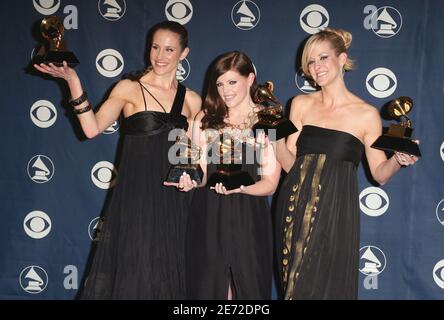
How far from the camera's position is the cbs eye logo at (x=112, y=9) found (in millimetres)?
4457

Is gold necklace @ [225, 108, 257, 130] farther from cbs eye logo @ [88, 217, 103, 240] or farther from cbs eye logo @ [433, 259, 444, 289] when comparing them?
cbs eye logo @ [433, 259, 444, 289]

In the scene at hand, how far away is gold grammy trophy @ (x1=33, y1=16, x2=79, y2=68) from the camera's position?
312cm

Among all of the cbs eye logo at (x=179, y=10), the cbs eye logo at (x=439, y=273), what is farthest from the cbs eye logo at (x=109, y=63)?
the cbs eye logo at (x=439, y=273)

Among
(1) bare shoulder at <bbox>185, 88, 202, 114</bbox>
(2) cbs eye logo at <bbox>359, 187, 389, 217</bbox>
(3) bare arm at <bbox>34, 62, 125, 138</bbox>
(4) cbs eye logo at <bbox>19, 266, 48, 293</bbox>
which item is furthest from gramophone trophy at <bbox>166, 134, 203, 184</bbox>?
(4) cbs eye logo at <bbox>19, 266, 48, 293</bbox>

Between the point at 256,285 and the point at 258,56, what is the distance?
6.31 ft

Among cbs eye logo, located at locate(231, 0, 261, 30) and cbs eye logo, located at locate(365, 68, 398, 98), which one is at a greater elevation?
cbs eye logo, located at locate(231, 0, 261, 30)

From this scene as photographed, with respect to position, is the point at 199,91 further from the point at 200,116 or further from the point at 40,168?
the point at 40,168

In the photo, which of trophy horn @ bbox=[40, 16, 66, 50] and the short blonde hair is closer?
trophy horn @ bbox=[40, 16, 66, 50]

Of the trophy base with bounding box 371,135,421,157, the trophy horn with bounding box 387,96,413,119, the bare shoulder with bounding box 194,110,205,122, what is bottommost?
the trophy base with bounding box 371,135,421,157

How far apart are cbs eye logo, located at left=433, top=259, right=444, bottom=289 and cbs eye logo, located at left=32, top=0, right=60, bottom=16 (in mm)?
3612

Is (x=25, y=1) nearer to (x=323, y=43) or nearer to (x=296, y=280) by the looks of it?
(x=323, y=43)

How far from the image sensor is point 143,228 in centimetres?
329

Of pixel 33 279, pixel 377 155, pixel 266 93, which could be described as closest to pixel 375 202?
pixel 377 155

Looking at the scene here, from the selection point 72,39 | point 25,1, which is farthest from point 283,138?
point 25,1
